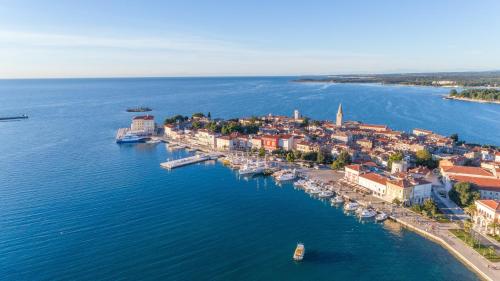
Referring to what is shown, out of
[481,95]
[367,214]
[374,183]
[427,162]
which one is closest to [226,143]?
[374,183]

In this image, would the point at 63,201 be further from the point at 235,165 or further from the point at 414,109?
the point at 414,109

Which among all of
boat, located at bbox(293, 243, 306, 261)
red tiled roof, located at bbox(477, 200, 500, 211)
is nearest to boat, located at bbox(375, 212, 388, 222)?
red tiled roof, located at bbox(477, 200, 500, 211)

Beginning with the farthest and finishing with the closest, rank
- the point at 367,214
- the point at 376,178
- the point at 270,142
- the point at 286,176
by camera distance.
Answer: the point at 270,142
the point at 286,176
the point at 376,178
the point at 367,214

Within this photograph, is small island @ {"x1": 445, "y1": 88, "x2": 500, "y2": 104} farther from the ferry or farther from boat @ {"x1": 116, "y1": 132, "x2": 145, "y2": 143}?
the ferry

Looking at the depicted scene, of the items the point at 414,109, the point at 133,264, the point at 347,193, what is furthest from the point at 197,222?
the point at 414,109

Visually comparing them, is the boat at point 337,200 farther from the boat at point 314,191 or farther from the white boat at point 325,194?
the boat at point 314,191

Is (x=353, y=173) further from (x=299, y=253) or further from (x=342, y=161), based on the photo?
(x=299, y=253)
